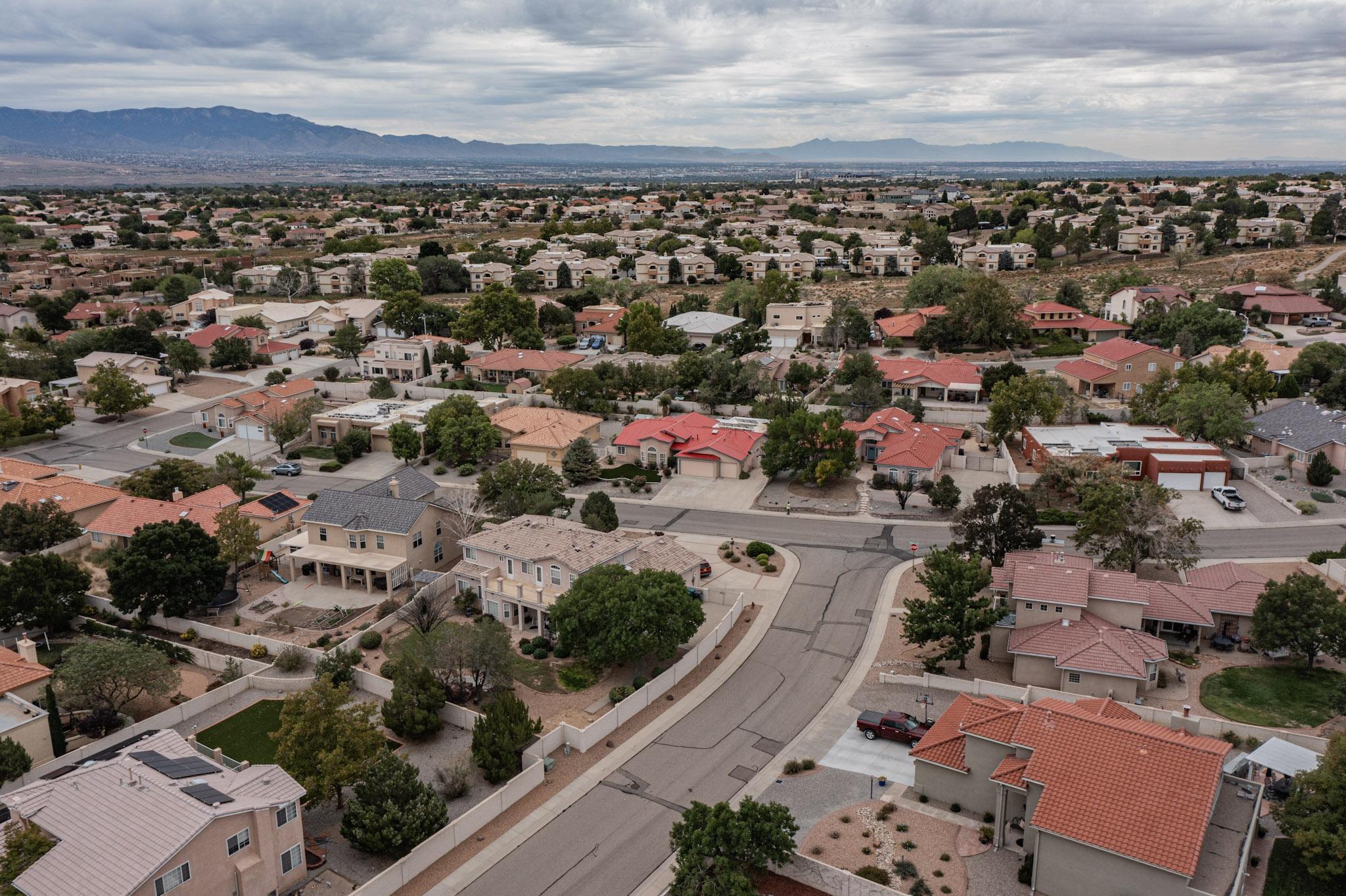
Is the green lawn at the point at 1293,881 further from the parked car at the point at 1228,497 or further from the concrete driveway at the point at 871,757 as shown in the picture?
the parked car at the point at 1228,497

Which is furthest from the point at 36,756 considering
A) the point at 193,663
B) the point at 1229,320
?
the point at 1229,320

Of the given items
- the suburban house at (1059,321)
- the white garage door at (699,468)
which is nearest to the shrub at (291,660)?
the white garage door at (699,468)

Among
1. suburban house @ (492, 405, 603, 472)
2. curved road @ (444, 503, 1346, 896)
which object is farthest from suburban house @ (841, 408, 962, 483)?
suburban house @ (492, 405, 603, 472)

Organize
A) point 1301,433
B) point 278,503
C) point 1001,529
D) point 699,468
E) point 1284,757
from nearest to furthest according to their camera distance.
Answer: point 1284,757
point 1001,529
point 278,503
point 1301,433
point 699,468

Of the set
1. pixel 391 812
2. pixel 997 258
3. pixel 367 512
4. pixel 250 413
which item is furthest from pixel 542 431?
pixel 997 258

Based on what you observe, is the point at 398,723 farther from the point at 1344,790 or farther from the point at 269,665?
the point at 1344,790

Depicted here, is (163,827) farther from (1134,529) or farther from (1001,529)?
(1134,529)
